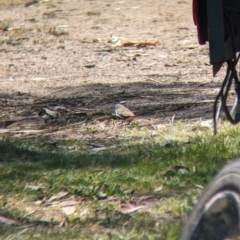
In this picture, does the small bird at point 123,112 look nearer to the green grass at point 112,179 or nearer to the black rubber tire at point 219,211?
the green grass at point 112,179

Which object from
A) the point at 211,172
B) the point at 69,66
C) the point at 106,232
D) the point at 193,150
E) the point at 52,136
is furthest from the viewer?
the point at 69,66

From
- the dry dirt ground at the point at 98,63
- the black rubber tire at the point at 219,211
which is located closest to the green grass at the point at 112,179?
the dry dirt ground at the point at 98,63

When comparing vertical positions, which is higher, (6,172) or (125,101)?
(6,172)

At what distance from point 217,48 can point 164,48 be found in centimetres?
535

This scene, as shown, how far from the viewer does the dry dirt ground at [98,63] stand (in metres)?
7.20

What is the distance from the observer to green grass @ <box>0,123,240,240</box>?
4395 mm

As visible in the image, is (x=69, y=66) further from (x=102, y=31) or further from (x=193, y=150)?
(x=193, y=150)

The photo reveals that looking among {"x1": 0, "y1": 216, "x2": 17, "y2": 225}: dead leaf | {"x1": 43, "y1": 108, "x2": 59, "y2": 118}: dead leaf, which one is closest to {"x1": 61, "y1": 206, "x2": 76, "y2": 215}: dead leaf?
{"x1": 0, "y1": 216, "x2": 17, "y2": 225}: dead leaf

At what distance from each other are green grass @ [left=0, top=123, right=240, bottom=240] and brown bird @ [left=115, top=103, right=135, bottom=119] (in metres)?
0.36

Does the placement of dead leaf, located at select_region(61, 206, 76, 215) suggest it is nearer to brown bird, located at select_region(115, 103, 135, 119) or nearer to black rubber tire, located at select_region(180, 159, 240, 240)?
black rubber tire, located at select_region(180, 159, 240, 240)

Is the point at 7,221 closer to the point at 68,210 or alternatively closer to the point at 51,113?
the point at 68,210

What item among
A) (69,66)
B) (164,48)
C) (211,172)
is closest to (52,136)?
(211,172)

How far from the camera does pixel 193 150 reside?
18.6ft

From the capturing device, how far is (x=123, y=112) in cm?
698
